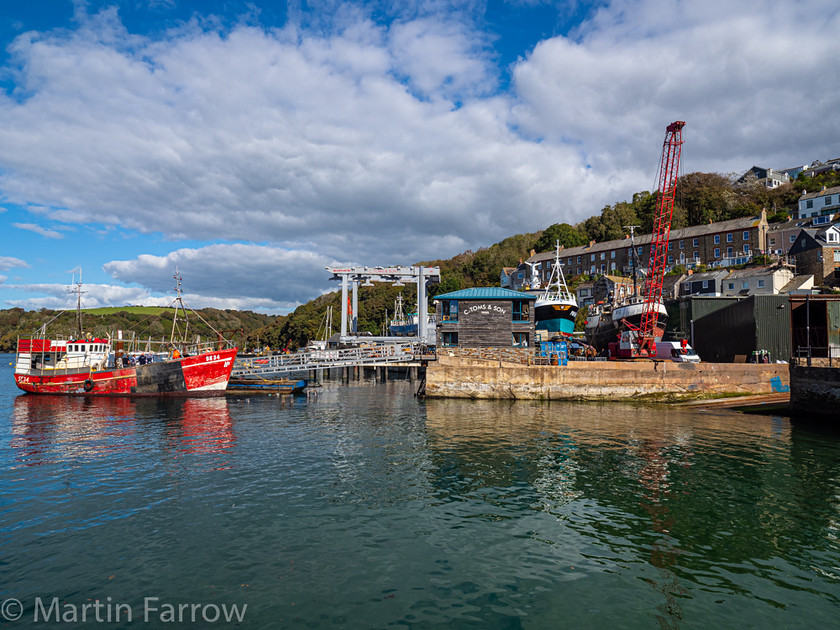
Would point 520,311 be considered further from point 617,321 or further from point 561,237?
point 561,237

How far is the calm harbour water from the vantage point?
24.7 feet

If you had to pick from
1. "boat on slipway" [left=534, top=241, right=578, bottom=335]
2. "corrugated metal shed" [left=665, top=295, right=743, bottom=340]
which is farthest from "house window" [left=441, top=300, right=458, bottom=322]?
"corrugated metal shed" [left=665, top=295, right=743, bottom=340]

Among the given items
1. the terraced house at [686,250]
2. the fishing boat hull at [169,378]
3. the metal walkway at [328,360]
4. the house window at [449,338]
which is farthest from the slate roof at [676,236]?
the fishing boat hull at [169,378]

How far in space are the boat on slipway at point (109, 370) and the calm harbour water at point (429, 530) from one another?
60.5ft

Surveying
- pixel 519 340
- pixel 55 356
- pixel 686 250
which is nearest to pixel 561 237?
pixel 686 250

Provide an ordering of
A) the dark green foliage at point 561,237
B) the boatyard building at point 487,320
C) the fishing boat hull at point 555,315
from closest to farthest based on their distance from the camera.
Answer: the boatyard building at point 487,320 → the fishing boat hull at point 555,315 → the dark green foliage at point 561,237

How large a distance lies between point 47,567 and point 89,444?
44.7 ft

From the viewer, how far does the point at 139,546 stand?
31.8ft

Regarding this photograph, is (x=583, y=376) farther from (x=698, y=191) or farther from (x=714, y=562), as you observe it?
(x=698, y=191)

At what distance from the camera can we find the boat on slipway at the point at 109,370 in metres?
39.6

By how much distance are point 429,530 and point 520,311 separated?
3152 centimetres

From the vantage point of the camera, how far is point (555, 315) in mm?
52750

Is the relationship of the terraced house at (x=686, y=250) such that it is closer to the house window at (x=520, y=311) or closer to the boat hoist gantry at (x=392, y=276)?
the boat hoist gantry at (x=392, y=276)

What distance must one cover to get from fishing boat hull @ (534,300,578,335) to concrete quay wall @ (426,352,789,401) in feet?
61.1
